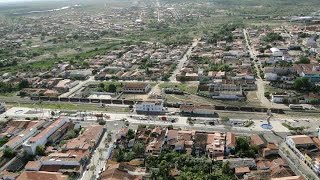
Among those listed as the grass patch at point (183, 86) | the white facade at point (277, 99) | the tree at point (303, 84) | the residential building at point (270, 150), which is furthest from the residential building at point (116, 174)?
the tree at point (303, 84)

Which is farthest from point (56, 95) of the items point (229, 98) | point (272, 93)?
point (272, 93)

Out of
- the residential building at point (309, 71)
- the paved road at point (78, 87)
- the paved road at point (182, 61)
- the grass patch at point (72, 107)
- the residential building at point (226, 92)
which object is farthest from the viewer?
the paved road at point (182, 61)

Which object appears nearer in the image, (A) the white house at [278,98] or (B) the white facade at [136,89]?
(A) the white house at [278,98]

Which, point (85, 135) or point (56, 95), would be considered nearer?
point (85, 135)

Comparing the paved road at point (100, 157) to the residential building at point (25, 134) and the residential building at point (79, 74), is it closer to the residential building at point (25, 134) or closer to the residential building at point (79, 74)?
the residential building at point (25, 134)

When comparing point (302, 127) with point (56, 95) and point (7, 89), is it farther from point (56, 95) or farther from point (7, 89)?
point (7, 89)

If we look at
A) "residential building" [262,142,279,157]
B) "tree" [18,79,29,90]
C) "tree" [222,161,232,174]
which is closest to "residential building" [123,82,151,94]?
"tree" [18,79,29,90]
